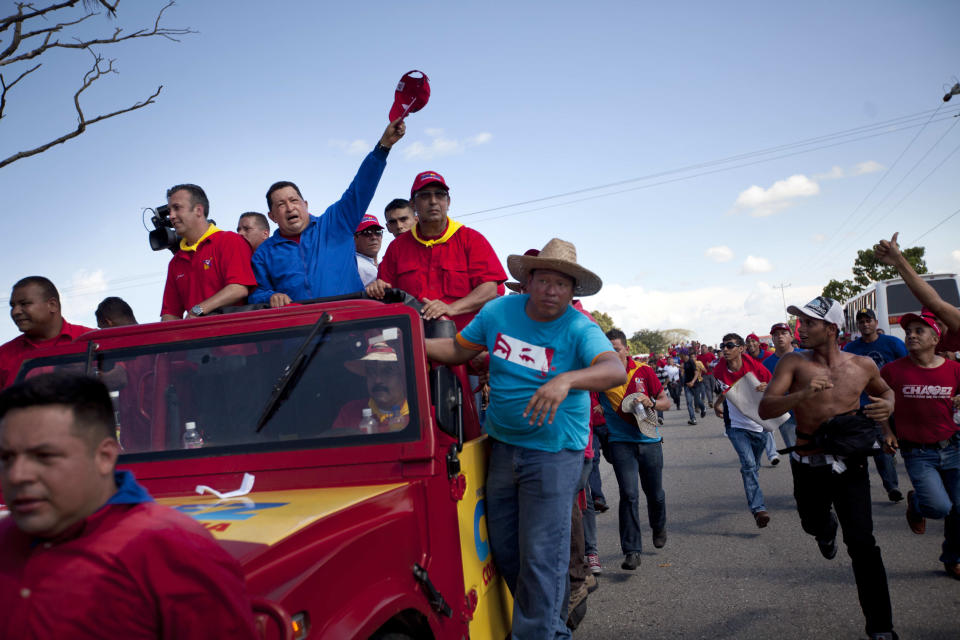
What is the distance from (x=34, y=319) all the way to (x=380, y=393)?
2.92 metres

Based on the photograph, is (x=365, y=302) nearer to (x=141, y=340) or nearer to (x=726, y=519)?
(x=141, y=340)

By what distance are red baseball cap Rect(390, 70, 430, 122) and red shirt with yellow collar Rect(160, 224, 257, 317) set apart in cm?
132

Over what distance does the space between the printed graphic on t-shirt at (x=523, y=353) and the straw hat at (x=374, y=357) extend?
0.69 metres

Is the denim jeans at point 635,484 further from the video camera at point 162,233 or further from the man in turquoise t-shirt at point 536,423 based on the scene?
the video camera at point 162,233

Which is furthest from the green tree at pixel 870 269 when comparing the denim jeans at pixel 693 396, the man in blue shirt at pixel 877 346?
the man in blue shirt at pixel 877 346

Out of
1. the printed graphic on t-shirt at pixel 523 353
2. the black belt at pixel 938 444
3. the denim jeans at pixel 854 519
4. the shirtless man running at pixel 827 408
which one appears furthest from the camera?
the black belt at pixel 938 444

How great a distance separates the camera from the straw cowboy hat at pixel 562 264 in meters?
3.66

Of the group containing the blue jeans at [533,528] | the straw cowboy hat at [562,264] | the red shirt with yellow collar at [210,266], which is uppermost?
the red shirt with yellow collar at [210,266]

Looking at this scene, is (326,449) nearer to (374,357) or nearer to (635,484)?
(374,357)

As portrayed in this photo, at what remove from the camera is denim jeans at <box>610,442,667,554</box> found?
665 cm

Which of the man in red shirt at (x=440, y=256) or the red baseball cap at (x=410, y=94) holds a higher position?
the red baseball cap at (x=410, y=94)

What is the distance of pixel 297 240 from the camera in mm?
4832

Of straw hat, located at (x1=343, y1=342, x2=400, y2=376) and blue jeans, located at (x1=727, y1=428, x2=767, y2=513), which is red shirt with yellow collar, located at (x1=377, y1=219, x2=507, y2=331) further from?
blue jeans, located at (x1=727, y1=428, x2=767, y2=513)

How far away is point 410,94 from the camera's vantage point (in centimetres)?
445
